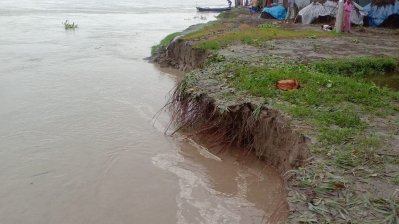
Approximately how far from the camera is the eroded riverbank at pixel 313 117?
4160 mm

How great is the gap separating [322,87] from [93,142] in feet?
14.3

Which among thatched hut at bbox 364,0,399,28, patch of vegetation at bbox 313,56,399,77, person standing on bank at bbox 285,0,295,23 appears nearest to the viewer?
patch of vegetation at bbox 313,56,399,77

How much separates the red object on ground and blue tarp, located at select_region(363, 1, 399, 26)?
39.0 feet

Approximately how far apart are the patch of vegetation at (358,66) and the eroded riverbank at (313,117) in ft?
0.08

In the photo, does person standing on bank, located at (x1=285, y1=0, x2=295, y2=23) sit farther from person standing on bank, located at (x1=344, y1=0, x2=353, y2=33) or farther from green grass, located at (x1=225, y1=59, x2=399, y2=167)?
green grass, located at (x1=225, y1=59, x2=399, y2=167)

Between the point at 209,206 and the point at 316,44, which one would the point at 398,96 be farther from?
the point at 316,44

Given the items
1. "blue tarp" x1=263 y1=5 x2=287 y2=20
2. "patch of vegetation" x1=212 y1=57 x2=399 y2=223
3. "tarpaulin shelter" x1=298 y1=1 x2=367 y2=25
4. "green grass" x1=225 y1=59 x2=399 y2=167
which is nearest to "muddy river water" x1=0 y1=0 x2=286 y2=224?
"patch of vegetation" x1=212 y1=57 x2=399 y2=223

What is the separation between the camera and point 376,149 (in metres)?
5.05

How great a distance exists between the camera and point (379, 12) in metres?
17.4

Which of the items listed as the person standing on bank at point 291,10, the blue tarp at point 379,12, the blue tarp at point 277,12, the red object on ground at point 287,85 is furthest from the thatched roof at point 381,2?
the red object on ground at point 287,85

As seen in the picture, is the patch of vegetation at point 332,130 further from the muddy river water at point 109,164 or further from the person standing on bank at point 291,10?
the person standing on bank at point 291,10

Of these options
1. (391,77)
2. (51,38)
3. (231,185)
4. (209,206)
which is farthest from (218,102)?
(51,38)

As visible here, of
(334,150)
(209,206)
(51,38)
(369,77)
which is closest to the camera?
(334,150)

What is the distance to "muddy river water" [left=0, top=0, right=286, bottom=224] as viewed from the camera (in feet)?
17.4
